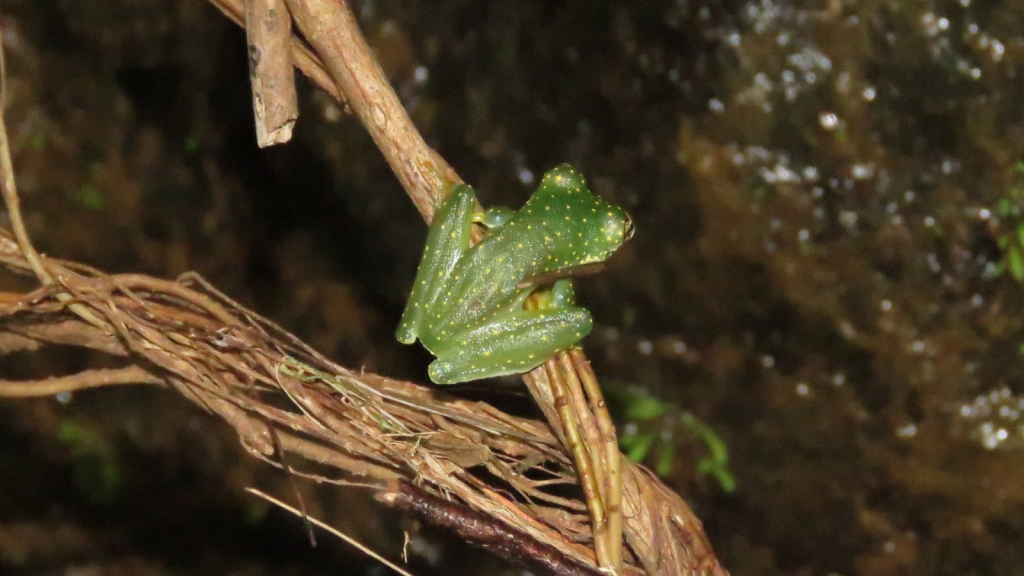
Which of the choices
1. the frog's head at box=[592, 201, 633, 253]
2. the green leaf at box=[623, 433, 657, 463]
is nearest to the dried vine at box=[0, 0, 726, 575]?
the frog's head at box=[592, 201, 633, 253]

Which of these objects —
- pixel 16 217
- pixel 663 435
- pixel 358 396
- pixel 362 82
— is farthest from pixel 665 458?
pixel 16 217

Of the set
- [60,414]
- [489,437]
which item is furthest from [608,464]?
[60,414]

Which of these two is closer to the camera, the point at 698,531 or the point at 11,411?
the point at 698,531

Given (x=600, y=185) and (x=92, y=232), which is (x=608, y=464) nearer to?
(x=600, y=185)

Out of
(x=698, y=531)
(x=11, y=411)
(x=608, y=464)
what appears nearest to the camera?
(x=608, y=464)

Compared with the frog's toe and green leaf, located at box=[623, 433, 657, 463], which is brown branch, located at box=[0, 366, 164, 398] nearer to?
the frog's toe

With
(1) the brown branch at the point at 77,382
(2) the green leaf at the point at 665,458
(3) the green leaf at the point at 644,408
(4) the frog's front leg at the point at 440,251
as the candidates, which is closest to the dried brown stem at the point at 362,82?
(4) the frog's front leg at the point at 440,251
